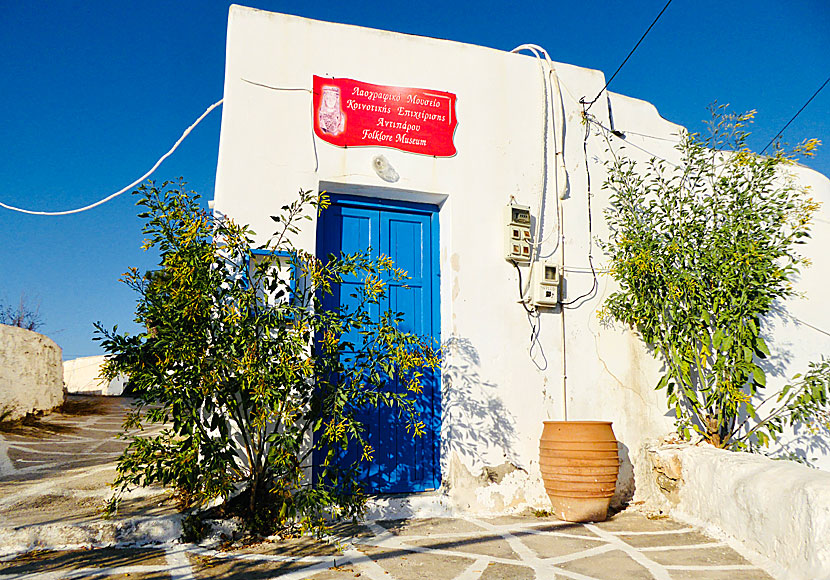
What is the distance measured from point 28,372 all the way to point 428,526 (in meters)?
7.13

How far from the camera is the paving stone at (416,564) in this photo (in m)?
3.18

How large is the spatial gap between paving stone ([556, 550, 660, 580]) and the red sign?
3233 mm

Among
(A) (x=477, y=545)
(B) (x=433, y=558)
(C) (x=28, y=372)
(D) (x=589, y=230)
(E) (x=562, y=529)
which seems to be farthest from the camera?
(C) (x=28, y=372)

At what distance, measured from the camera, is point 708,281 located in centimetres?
480

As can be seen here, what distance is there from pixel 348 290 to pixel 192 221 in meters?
1.42

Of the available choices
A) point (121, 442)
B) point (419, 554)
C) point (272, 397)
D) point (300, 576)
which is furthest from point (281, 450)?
point (121, 442)

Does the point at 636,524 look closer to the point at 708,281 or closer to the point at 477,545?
the point at 477,545

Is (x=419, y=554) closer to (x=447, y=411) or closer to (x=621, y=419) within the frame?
(x=447, y=411)

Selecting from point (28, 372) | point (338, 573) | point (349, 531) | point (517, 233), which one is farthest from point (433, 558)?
point (28, 372)

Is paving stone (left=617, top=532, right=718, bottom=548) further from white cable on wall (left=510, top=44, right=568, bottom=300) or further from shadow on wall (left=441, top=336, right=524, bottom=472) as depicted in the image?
white cable on wall (left=510, top=44, right=568, bottom=300)

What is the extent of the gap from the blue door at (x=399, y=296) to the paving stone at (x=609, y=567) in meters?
1.52

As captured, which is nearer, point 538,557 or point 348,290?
point 538,557

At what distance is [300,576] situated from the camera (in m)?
3.10

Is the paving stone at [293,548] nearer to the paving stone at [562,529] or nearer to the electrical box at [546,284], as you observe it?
the paving stone at [562,529]
